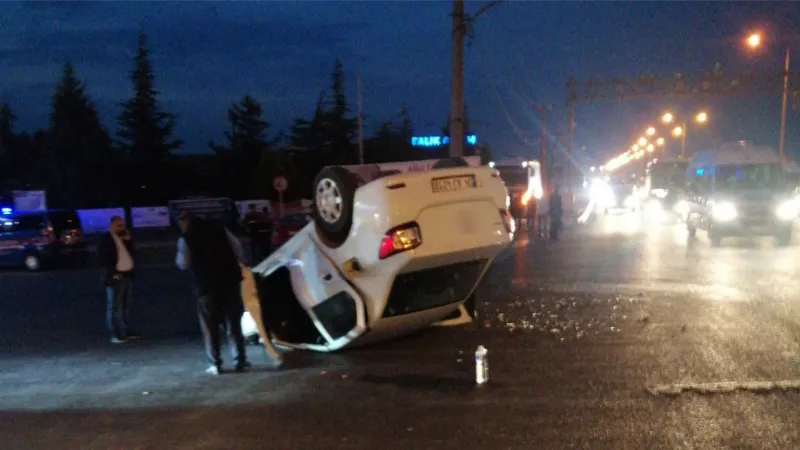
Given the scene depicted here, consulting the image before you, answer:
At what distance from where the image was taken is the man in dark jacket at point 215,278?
866 cm

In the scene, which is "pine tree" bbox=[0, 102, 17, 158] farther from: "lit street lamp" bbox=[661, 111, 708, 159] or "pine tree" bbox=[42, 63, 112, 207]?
"lit street lamp" bbox=[661, 111, 708, 159]

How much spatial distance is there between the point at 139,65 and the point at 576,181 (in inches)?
2088

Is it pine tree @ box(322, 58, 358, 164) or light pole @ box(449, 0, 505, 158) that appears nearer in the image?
light pole @ box(449, 0, 505, 158)

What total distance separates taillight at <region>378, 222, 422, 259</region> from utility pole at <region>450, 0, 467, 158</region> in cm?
1090

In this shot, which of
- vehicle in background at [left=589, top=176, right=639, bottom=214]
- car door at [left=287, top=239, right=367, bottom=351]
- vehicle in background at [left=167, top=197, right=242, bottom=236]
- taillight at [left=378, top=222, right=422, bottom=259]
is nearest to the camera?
taillight at [left=378, top=222, right=422, bottom=259]

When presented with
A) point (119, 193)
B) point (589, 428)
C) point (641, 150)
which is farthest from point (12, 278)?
point (641, 150)

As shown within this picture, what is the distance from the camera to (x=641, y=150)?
12019 cm

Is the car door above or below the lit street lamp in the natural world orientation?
below

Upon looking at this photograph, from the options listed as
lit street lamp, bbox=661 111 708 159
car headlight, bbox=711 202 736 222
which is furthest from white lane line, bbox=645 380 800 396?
lit street lamp, bbox=661 111 708 159

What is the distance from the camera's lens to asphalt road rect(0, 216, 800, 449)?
21.2 ft

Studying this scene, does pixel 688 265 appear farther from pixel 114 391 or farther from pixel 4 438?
pixel 4 438

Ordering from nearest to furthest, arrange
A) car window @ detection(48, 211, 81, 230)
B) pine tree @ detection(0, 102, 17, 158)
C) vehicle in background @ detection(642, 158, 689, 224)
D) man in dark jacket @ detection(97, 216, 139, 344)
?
man in dark jacket @ detection(97, 216, 139, 344), car window @ detection(48, 211, 81, 230), vehicle in background @ detection(642, 158, 689, 224), pine tree @ detection(0, 102, 17, 158)

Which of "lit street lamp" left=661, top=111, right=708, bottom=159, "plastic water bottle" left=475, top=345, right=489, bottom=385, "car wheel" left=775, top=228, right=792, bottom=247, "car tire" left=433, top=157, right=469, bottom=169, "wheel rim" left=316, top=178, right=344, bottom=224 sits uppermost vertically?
"lit street lamp" left=661, top=111, right=708, bottom=159

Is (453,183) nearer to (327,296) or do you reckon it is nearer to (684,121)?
(327,296)
